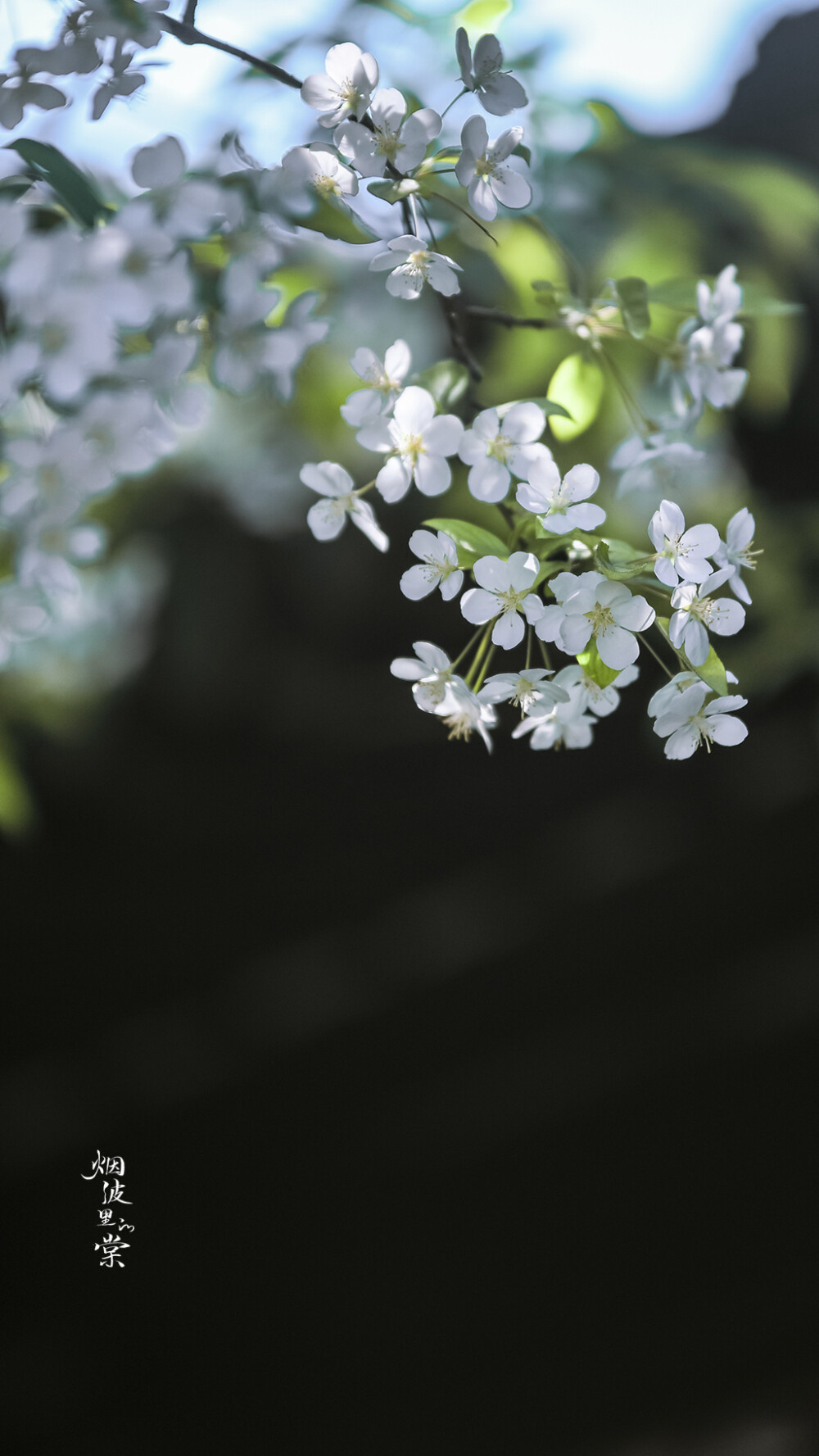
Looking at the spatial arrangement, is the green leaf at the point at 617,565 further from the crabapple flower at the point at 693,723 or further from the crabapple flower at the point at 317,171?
the crabapple flower at the point at 317,171

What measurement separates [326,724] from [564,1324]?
830 millimetres

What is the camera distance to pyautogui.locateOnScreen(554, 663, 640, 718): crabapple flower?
11.3 inches

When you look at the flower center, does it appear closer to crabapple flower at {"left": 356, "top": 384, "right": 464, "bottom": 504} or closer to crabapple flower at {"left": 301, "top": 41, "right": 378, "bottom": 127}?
crabapple flower at {"left": 356, "top": 384, "right": 464, "bottom": 504}

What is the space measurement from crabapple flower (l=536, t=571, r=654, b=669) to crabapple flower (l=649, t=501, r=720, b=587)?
0.04ft

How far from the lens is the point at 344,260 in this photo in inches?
21.6

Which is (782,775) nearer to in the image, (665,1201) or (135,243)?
(665,1201)

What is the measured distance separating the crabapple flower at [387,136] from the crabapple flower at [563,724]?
18 centimetres

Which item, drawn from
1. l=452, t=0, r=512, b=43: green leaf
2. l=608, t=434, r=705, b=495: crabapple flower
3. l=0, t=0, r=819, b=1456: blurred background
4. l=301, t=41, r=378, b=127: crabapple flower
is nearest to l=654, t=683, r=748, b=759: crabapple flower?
l=608, t=434, r=705, b=495: crabapple flower

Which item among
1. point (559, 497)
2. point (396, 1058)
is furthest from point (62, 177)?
point (396, 1058)

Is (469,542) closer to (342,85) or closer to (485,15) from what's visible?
(342,85)

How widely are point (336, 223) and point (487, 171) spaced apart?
69mm

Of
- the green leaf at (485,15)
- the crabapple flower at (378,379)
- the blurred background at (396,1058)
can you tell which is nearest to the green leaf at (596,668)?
the crabapple flower at (378,379)

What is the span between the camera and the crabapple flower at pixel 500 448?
290 mm

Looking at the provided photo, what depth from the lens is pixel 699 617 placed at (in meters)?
0.28
